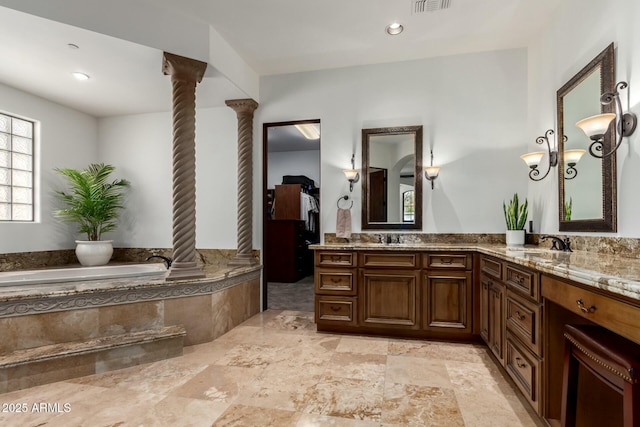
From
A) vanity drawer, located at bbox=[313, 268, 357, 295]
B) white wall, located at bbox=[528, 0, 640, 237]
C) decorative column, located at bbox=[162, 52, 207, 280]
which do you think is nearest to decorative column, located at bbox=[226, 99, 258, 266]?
decorative column, located at bbox=[162, 52, 207, 280]

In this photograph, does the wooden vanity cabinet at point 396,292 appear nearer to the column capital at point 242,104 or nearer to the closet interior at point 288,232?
the column capital at point 242,104

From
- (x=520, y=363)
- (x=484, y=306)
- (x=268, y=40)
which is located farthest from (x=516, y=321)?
(x=268, y=40)

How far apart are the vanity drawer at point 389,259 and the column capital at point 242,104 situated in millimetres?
2195

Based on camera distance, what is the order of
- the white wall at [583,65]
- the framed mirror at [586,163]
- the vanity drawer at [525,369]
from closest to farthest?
the vanity drawer at [525,369] < the white wall at [583,65] < the framed mirror at [586,163]

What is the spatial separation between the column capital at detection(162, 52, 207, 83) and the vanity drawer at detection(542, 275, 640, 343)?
3066 millimetres

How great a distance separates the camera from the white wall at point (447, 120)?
3.21 m

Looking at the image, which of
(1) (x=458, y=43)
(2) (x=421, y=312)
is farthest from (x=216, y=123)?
(2) (x=421, y=312)

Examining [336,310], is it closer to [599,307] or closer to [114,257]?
[599,307]

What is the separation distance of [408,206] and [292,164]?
4138 millimetres

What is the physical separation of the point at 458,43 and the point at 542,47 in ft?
2.41

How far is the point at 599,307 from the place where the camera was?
112cm

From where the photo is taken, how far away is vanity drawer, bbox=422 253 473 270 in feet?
8.97

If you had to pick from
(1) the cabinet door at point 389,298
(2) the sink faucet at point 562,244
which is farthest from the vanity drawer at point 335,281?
(2) the sink faucet at point 562,244

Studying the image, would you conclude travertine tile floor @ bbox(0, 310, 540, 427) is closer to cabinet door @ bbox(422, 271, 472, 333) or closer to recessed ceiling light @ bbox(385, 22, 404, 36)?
cabinet door @ bbox(422, 271, 472, 333)
